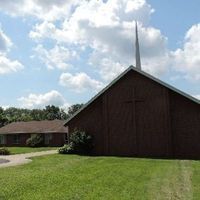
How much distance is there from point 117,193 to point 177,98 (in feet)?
61.9

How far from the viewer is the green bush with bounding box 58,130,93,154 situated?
33.7 meters

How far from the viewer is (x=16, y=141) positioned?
58.4 metres

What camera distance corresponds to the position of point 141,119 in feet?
106

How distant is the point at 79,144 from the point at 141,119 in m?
5.66

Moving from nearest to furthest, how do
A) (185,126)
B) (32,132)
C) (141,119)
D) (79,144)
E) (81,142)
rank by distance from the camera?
(185,126) → (141,119) → (81,142) → (79,144) → (32,132)

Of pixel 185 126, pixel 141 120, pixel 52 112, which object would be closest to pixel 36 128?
pixel 141 120

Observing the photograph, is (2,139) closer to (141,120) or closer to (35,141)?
(35,141)

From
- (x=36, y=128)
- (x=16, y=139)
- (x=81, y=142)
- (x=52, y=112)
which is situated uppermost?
(x=52, y=112)

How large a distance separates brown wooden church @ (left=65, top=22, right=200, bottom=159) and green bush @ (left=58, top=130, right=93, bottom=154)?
2.38 ft

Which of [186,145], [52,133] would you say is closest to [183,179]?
[186,145]

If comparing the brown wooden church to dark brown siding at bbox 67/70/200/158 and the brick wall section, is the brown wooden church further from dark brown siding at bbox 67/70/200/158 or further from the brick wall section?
the brick wall section

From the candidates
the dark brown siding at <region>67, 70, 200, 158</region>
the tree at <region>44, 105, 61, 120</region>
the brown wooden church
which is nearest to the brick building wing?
the brown wooden church

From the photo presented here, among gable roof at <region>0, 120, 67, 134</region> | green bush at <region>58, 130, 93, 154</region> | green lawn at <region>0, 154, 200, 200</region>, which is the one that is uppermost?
gable roof at <region>0, 120, 67, 134</region>

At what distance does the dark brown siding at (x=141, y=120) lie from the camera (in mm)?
30766
